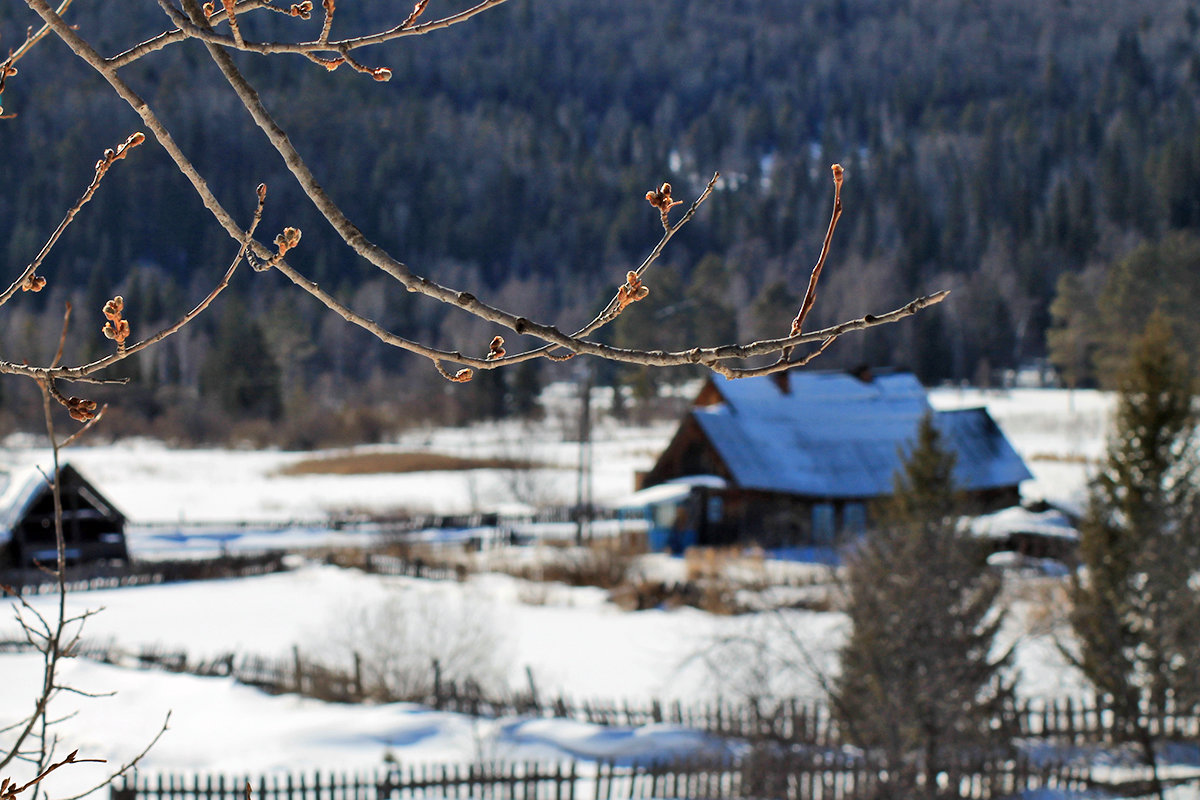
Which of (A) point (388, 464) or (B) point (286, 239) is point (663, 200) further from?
(A) point (388, 464)

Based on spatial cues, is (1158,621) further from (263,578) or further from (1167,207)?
(1167,207)

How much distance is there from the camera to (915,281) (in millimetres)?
107562

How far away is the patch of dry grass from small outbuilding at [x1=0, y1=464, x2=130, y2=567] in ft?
67.8

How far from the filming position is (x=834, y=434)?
3491cm

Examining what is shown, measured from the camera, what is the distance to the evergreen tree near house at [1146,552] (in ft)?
46.1

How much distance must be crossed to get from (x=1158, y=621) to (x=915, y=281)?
97378 mm

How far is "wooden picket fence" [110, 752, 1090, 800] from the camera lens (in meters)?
12.0

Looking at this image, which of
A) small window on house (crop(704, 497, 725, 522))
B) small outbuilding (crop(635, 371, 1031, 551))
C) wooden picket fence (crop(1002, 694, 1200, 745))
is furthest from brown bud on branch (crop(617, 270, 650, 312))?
small window on house (crop(704, 497, 725, 522))

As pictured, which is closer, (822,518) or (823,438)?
(822,518)

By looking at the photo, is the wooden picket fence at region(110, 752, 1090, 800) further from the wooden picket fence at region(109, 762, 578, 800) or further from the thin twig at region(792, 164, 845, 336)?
the thin twig at region(792, 164, 845, 336)

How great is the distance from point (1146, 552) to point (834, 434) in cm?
2030

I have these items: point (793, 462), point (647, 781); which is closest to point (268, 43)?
point (647, 781)

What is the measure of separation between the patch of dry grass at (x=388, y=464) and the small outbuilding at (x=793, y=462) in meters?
18.1

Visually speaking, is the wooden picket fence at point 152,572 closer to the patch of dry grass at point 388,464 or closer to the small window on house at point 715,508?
the small window on house at point 715,508
